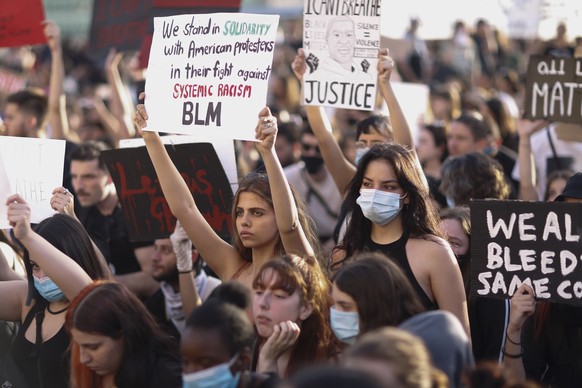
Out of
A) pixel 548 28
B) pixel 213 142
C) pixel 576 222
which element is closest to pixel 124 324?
pixel 576 222

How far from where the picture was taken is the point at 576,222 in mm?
4648

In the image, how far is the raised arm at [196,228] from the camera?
539 centimetres

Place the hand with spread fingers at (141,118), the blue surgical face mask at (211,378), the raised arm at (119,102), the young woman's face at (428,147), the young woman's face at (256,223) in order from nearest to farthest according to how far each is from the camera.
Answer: the blue surgical face mask at (211,378), the young woman's face at (256,223), the hand with spread fingers at (141,118), the young woman's face at (428,147), the raised arm at (119,102)

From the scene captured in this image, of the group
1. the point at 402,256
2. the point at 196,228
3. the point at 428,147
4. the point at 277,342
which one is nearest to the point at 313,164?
the point at 428,147

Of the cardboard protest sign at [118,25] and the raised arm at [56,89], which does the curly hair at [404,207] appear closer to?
the raised arm at [56,89]

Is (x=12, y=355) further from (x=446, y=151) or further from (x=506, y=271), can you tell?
(x=446, y=151)

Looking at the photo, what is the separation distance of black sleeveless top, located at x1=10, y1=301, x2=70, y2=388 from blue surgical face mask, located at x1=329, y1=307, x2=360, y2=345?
1403 mm

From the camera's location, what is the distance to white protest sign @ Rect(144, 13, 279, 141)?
561 centimetres

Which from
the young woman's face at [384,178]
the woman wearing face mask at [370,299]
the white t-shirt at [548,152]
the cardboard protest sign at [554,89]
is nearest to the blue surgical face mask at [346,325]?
the woman wearing face mask at [370,299]

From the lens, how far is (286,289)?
4480 mm

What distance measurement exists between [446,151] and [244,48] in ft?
11.2

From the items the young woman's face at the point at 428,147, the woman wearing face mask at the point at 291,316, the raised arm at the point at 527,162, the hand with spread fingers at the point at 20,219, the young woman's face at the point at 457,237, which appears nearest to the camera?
the woman wearing face mask at the point at 291,316

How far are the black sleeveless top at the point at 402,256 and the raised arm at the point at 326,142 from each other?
1535mm

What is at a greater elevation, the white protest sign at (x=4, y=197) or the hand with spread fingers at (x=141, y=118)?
the hand with spread fingers at (x=141, y=118)
